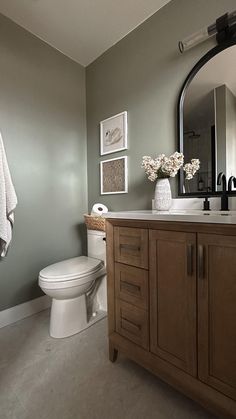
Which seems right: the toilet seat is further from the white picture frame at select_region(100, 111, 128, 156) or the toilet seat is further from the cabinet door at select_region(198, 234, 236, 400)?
the white picture frame at select_region(100, 111, 128, 156)

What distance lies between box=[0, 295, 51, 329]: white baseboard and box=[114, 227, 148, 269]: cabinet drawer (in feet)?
3.68

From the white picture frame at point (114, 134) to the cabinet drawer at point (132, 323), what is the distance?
1.32 metres

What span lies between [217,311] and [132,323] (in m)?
0.49

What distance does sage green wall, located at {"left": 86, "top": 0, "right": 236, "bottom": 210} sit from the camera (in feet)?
→ 4.69

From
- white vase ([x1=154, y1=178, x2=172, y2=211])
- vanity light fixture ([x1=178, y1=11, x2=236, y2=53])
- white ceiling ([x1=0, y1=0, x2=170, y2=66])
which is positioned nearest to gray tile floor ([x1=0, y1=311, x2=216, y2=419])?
white vase ([x1=154, y1=178, x2=172, y2=211])

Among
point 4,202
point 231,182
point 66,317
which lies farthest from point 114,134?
point 66,317

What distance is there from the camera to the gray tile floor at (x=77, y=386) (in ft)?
3.08

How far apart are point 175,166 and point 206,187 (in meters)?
0.26

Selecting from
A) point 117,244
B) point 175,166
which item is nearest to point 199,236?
point 117,244

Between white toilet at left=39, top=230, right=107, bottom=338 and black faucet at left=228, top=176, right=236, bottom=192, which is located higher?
black faucet at left=228, top=176, right=236, bottom=192

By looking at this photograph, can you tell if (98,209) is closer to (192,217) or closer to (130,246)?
(130,246)

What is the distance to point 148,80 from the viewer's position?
1667 mm

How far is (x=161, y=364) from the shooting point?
38.6 inches

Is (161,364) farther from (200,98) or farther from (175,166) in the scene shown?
(200,98)
